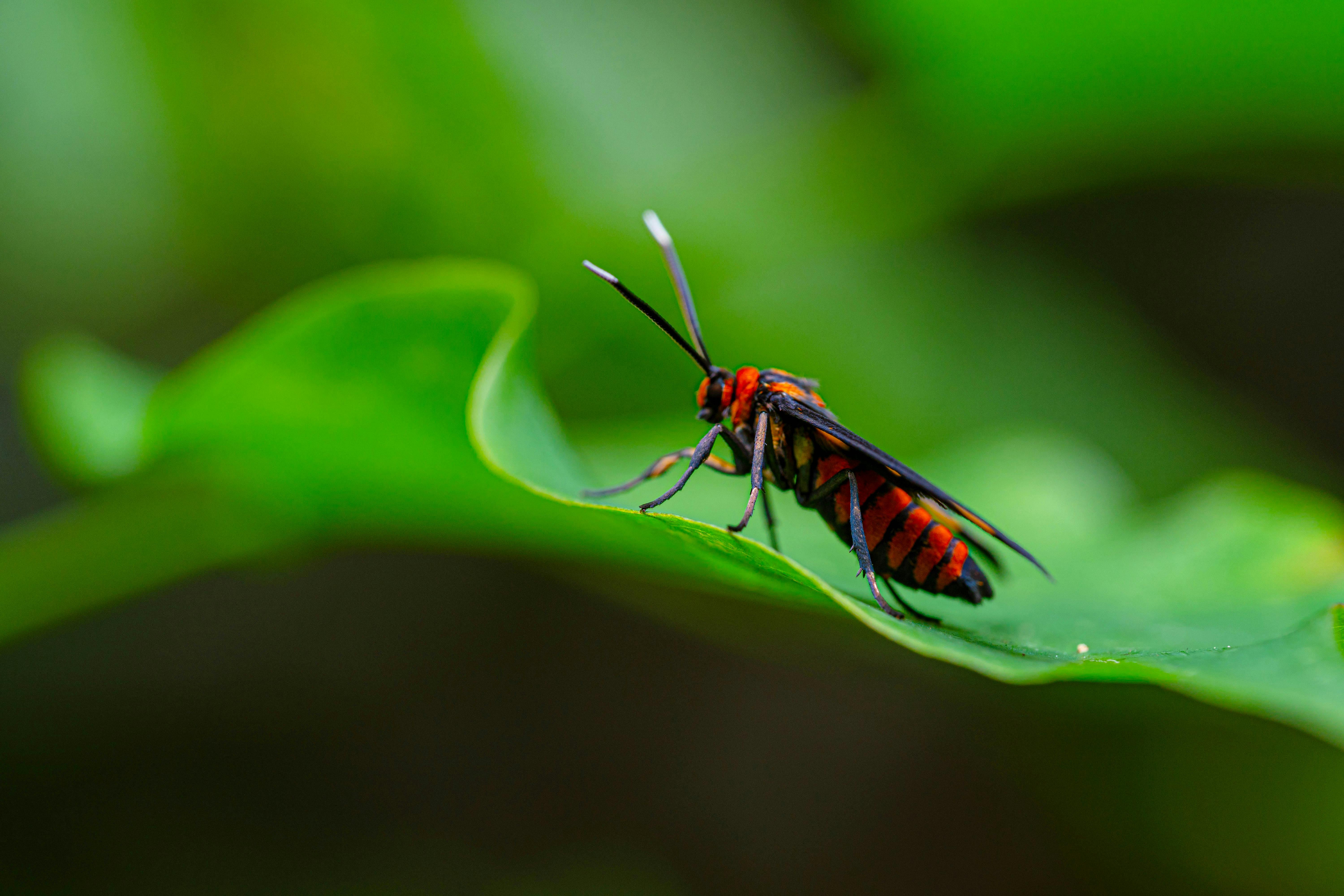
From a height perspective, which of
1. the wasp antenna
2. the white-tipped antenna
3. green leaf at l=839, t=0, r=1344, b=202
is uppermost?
green leaf at l=839, t=0, r=1344, b=202

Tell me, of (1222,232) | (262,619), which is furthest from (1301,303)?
(262,619)

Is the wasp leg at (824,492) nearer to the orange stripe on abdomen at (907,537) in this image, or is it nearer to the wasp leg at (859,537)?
the wasp leg at (859,537)

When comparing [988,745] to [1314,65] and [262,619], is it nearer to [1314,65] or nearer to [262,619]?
[1314,65]

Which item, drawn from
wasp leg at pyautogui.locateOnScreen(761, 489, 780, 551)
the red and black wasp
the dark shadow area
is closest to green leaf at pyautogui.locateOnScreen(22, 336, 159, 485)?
the dark shadow area

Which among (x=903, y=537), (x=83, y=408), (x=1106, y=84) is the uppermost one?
(x=1106, y=84)

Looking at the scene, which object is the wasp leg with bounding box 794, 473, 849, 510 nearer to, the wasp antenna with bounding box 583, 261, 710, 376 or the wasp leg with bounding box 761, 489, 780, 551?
the wasp leg with bounding box 761, 489, 780, 551

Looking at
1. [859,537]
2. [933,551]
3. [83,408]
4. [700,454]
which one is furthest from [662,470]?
[83,408]

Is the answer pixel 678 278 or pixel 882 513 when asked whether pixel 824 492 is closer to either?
pixel 882 513
